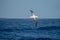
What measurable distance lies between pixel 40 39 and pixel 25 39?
1.54m

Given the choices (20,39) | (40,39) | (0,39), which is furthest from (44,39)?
(0,39)

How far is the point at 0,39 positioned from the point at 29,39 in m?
2.77

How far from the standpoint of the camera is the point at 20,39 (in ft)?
90.5

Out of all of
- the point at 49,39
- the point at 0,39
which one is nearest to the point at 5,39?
the point at 0,39

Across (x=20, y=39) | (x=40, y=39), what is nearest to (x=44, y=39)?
(x=40, y=39)

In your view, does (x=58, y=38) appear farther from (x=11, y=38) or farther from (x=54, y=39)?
(x=11, y=38)

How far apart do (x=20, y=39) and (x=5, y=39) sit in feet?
4.72

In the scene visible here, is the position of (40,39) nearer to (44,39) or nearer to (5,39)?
(44,39)

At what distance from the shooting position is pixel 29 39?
27531 mm

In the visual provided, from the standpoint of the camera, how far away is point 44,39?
90.9 ft

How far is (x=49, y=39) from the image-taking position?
28.1 m

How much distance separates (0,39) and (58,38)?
18.9ft

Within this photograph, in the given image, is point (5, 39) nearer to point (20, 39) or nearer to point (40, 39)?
point (20, 39)

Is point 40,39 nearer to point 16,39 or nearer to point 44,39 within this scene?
point 44,39
